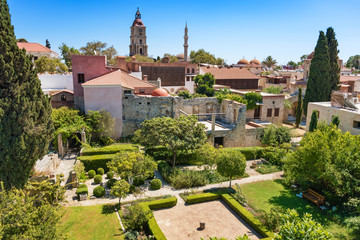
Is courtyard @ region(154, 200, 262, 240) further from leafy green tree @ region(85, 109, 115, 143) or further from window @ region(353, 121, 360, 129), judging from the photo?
window @ region(353, 121, 360, 129)

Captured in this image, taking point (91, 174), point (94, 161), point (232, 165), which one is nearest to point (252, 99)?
point (232, 165)

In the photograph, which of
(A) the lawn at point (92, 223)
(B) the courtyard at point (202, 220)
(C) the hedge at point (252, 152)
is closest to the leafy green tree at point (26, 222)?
(A) the lawn at point (92, 223)

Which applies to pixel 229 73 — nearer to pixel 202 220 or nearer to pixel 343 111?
pixel 343 111

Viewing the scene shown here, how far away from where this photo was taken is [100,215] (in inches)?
703

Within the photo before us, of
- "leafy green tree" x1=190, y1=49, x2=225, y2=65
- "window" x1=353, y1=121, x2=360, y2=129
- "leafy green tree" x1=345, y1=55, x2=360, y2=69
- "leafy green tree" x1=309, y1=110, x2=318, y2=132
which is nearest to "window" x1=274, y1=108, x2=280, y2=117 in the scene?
"leafy green tree" x1=309, y1=110, x2=318, y2=132

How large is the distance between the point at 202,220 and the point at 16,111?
1407cm

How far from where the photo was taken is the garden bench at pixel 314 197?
19875 millimetres

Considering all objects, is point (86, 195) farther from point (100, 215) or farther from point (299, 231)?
point (299, 231)

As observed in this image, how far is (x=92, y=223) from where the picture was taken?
16891 mm

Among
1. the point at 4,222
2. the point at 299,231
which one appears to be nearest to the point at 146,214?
the point at 4,222

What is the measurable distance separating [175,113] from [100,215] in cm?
1844

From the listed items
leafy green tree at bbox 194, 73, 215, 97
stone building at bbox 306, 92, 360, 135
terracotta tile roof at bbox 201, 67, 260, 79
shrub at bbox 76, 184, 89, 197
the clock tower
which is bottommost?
shrub at bbox 76, 184, 89, 197

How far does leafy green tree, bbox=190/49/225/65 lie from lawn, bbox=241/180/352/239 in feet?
247

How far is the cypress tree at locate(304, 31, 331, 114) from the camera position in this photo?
4209 cm
